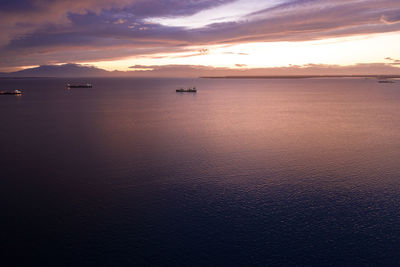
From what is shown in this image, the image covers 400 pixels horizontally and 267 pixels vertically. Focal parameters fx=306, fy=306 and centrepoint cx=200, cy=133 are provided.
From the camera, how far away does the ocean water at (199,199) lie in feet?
95.2

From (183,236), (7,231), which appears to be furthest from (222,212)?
(7,231)

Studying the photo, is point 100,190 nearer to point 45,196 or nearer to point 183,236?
point 45,196

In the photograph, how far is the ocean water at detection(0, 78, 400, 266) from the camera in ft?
95.2

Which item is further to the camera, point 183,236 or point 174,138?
point 174,138

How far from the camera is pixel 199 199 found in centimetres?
3906

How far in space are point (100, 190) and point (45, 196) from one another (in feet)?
22.3

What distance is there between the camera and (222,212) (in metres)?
35.8

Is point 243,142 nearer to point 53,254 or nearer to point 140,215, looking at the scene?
point 140,215

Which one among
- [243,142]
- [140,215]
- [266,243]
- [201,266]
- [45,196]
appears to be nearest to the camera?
[201,266]

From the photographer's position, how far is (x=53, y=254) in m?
28.5

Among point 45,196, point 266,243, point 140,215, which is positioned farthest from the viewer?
point 45,196

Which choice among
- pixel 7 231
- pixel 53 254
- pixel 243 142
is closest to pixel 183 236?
pixel 53 254

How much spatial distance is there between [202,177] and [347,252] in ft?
75.2

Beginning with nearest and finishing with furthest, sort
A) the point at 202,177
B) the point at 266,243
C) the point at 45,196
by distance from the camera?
the point at 266,243, the point at 45,196, the point at 202,177
